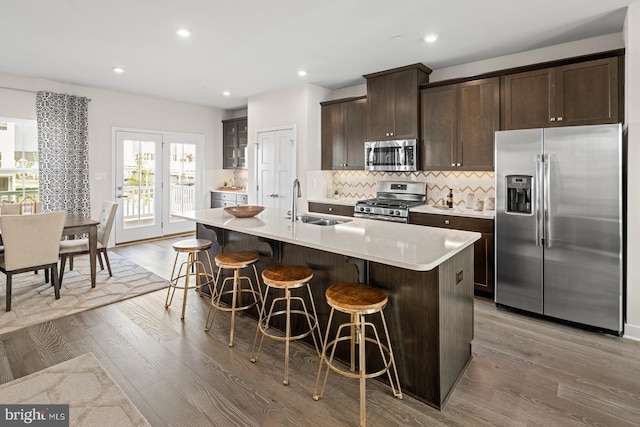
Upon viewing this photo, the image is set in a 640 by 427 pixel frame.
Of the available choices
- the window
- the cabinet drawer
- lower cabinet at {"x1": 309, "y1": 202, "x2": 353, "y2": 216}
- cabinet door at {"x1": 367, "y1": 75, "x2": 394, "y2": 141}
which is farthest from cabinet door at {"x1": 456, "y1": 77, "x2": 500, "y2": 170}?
the window

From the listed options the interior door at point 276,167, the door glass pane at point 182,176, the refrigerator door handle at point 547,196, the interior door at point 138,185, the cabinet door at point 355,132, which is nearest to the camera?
the refrigerator door handle at point 547,196

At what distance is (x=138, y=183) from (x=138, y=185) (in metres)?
0.04

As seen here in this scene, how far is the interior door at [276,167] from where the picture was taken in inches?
229

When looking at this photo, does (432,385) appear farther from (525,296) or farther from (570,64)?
(570,64)

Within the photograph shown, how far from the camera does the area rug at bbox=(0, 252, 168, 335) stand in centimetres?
329

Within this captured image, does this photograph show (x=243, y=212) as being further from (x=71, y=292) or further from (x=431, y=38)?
(x=431, y=38)

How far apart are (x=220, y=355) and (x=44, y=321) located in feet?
6.05

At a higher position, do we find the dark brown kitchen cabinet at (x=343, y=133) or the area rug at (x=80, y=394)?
the dark brown kitchen cabinet at (x=343, y=133)

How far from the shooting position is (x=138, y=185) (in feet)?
21.8

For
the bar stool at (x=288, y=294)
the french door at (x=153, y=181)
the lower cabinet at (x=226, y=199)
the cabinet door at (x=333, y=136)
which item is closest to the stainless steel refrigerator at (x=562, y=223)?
the bar stool at (x=288, y=294)

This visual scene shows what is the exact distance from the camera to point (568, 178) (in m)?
3.07

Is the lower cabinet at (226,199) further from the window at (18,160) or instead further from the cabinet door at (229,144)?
the window at (18,160)

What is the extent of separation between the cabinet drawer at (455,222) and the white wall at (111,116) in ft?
16.8

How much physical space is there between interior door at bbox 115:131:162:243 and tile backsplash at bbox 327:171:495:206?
3511 millimetres
